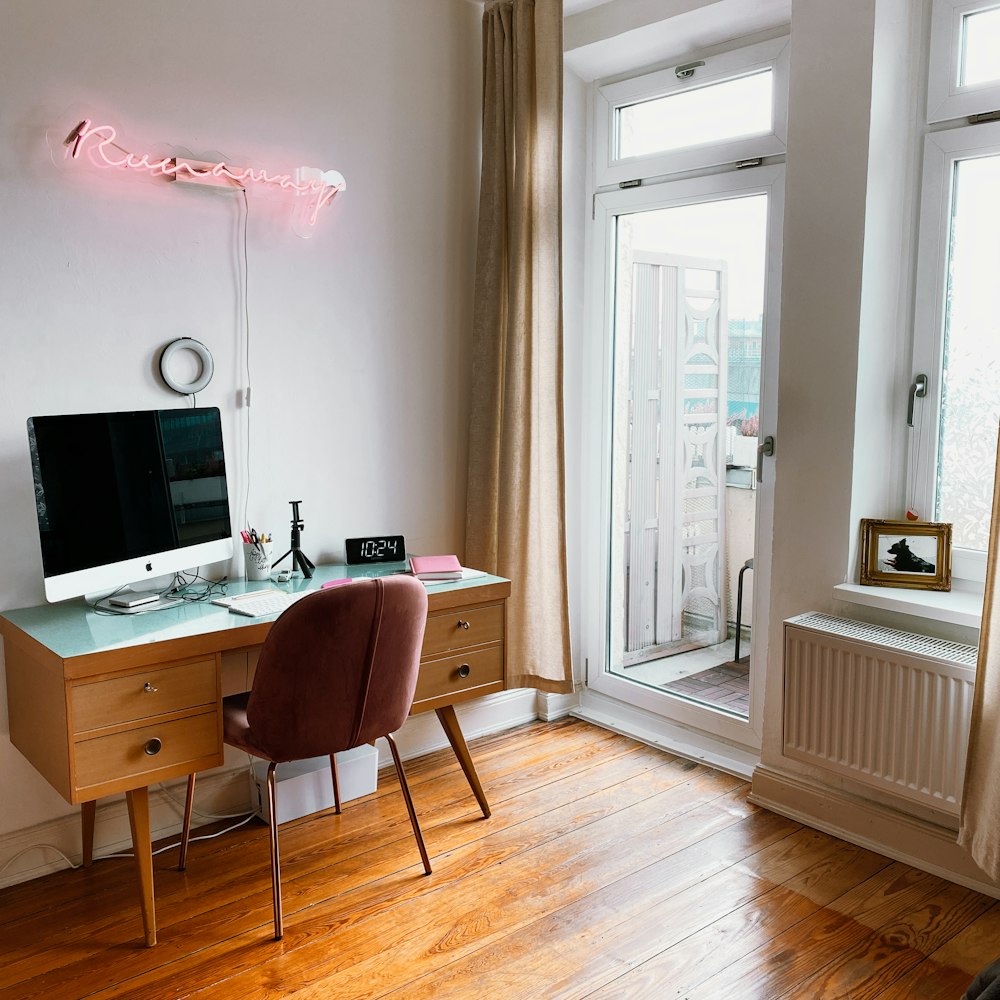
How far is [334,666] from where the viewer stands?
226 centimetres

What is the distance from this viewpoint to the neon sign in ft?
8.13

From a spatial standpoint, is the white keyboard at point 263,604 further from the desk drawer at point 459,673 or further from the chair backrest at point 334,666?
the desk drawer at point 459,673

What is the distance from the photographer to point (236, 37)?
2.74m

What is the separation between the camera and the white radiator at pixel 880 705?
2.39 meters

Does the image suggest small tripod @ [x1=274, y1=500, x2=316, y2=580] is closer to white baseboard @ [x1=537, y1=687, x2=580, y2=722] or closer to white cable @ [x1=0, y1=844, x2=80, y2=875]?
white cable @ [x1=0, y1=844, x2=80, y2=875]

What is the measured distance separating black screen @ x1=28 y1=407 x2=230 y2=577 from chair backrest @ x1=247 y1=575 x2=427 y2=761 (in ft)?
1.67

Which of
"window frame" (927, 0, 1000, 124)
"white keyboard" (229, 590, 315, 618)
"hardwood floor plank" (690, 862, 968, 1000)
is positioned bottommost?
"hardwood floor plank" (690, 862, 968, 1000)

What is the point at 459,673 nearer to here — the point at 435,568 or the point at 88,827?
the point at 435,568

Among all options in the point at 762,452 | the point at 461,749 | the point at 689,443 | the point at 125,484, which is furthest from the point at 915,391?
the point at 125,484

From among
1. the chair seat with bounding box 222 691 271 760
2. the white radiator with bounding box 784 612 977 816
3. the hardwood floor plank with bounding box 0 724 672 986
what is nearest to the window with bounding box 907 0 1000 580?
the white radiator with bounding box 784 612 977 816

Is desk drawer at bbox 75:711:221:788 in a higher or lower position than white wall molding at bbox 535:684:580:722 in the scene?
higher

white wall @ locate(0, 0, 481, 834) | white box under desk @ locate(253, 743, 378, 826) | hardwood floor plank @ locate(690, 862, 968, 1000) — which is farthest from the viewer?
white box under desk @ locate(253, 743, 378, 826)

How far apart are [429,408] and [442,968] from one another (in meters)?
1.81

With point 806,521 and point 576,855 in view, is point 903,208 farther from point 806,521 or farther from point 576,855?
point 576,855
